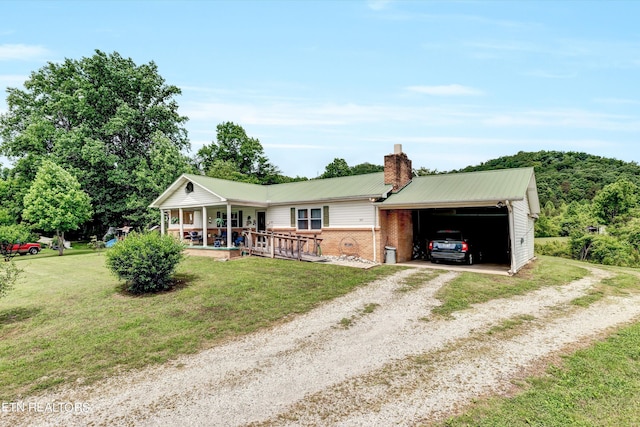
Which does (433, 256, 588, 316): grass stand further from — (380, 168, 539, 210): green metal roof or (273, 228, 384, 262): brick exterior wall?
(273, 228, 384, 262): brick exterior wall

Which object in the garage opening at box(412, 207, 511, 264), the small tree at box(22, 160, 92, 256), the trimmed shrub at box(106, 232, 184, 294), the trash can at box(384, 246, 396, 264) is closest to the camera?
the trimmed shrub at box(106, 232, 184, 294)

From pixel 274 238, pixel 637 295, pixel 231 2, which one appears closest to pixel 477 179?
pixel 637 295

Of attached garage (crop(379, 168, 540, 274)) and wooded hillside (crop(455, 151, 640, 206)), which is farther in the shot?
wooded hillside (crop(455, 151, 640, 206))

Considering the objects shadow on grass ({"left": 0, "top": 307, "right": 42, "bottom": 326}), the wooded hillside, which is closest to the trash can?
shadow on grass ({"left": 0, "top": 307, "right": 42, "bottom": 326})

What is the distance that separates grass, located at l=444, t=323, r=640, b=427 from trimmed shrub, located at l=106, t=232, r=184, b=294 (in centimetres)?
956

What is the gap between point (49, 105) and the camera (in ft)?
99.5

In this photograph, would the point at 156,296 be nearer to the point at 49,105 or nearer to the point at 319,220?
the point at 319,220


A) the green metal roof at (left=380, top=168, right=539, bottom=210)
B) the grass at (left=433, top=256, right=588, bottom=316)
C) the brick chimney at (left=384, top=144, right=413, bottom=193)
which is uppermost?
the brick chimney at (left=384, top=144, right=413, bottom=193)

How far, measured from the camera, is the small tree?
22.3 metres

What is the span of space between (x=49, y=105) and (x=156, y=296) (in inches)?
1256

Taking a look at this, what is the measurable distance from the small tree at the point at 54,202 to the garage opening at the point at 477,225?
80.0 ft

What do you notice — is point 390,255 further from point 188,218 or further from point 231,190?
point 188,218

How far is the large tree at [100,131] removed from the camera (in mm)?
29484

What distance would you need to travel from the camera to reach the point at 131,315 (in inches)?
324
